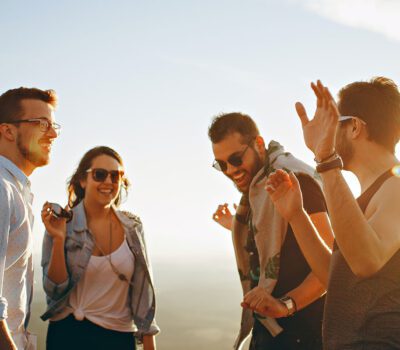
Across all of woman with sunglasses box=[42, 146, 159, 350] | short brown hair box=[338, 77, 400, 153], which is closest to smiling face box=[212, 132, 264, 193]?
woman with sunglasses box=[42, 146, 159, 350]

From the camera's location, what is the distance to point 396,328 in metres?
2.30

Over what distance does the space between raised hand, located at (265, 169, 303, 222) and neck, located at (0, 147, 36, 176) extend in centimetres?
163

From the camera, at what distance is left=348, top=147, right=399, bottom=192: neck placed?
2.61 metres

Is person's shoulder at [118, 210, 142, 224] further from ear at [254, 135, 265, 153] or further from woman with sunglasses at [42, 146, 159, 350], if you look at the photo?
ear at [254, 135, 265, 153]

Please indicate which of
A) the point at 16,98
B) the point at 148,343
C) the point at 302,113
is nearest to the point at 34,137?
the point at 16,98

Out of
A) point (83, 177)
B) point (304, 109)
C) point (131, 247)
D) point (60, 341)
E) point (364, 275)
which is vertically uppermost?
point (304, 109)

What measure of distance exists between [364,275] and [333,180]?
1.50 feet

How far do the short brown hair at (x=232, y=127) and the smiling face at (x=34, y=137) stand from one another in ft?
4.91

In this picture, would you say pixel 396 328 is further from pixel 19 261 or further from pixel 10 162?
pixel 10 162

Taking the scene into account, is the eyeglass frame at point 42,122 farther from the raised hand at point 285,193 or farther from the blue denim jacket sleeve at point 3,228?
the raised hand at point 285,193

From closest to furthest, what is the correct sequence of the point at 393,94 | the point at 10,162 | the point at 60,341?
the point at 393,94, the point at 10,162, the point at 60,341

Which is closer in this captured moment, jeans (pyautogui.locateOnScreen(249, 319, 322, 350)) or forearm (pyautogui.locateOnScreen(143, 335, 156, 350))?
jeans (pyautogui.locateOnScreen(249, 319, 322, 350))

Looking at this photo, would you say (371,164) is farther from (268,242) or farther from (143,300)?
(143,300)

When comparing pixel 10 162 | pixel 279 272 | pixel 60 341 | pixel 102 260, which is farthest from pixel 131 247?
pixel 10 162
